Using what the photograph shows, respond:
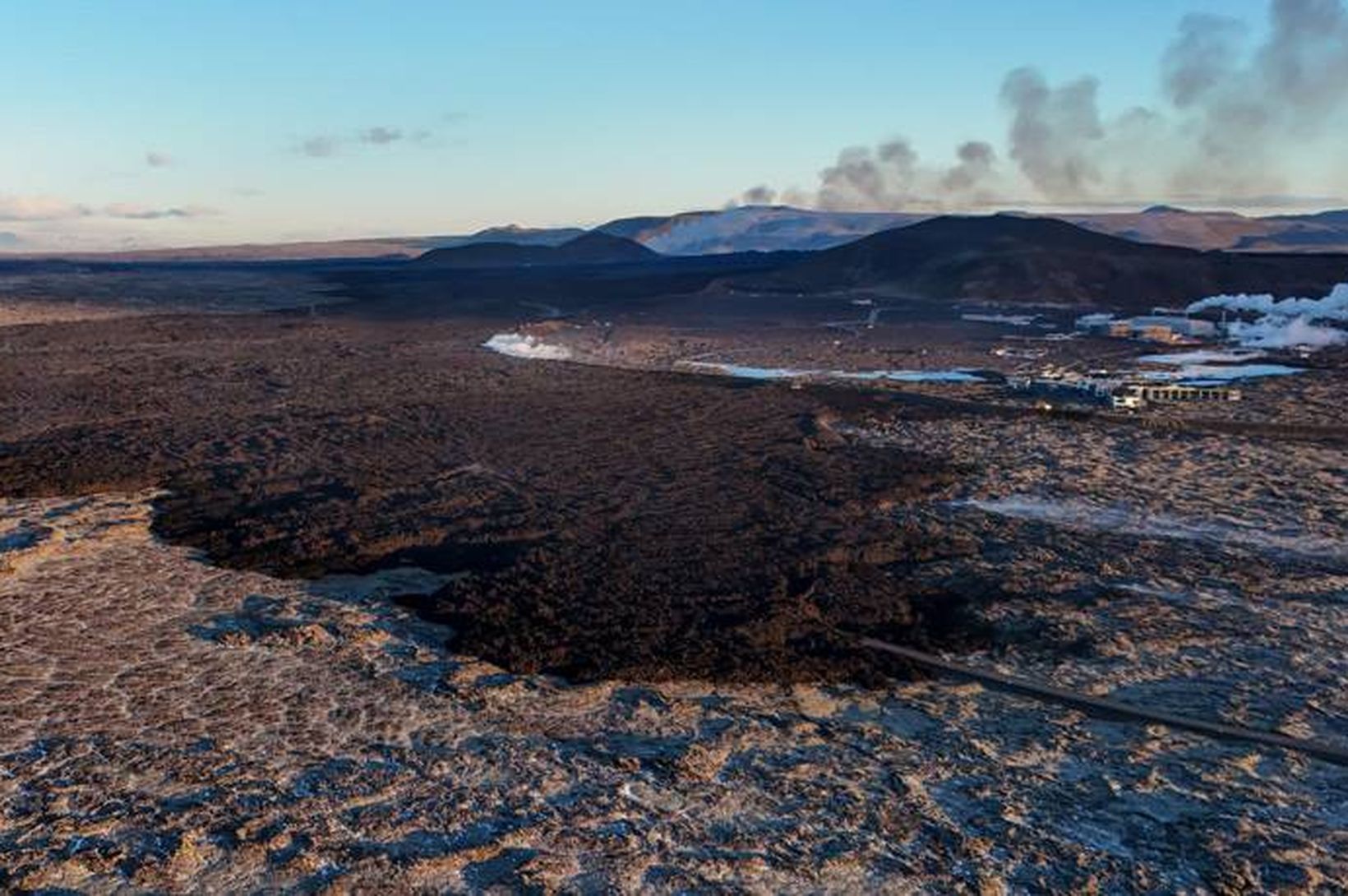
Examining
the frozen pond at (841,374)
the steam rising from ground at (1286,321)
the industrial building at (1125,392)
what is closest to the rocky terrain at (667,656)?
the industrial building at (1125,392)

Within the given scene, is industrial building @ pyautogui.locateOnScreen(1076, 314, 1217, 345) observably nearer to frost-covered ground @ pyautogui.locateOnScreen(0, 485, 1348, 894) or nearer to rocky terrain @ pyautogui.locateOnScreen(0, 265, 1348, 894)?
rocky terrain @ pyautogui.locateOnScreen(0, 265, 1348, 894)

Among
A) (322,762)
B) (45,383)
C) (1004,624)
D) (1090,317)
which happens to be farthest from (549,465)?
(1090,317)

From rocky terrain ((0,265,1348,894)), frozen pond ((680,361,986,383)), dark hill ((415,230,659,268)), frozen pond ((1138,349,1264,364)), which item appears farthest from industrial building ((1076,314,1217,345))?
dark hill ((415,230,659,268))

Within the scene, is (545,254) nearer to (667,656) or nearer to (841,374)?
(841,374)

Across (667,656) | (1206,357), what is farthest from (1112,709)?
(1206,357)

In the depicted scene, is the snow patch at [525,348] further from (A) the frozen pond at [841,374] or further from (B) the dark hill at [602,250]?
(B) the dark hill at [602,250]
